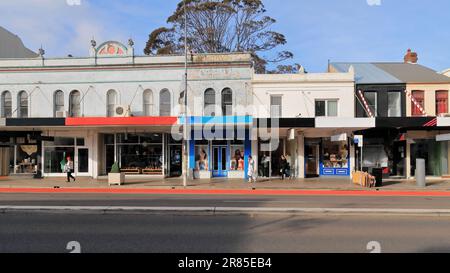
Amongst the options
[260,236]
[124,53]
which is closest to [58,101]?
[124,53]

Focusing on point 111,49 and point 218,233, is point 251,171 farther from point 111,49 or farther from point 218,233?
point 218,233

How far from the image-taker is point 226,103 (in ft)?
89.5

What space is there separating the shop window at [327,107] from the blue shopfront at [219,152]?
4.79 meters

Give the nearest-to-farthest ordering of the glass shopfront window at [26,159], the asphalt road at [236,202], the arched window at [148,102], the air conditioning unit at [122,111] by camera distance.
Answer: the asphalt road at [236,202]
the air conditioning unit at [122,111]
the arched window at [148,102]
the glass shopfront window at [26,159]

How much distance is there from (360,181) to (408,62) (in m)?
14.3

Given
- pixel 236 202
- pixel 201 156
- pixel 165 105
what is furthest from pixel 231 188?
pixel 165 105

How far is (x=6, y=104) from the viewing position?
93.2 ft

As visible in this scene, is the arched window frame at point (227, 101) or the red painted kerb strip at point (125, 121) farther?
the arched window frame at point (227, 101)

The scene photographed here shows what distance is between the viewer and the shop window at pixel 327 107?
1053 inches

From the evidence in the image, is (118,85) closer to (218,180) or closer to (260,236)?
(218,180)

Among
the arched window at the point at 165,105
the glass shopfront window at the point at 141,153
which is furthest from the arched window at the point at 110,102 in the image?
the arched window at the point at 165,105

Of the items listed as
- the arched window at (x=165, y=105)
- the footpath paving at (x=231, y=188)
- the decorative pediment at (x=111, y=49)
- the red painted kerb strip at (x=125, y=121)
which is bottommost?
the footpath paving at (x=231, y=188)

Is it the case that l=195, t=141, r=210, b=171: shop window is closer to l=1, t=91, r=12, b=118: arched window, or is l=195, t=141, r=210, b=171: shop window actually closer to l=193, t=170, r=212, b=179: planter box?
l=193, t=170, r=212, b=179: planter box

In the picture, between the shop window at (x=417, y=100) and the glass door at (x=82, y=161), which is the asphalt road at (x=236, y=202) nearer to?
the shop window at (x=417, y=100)
